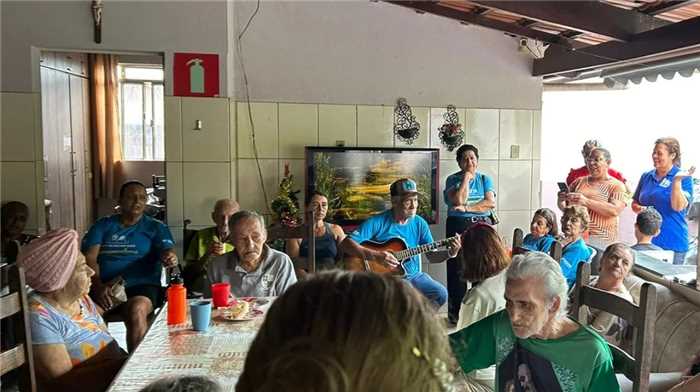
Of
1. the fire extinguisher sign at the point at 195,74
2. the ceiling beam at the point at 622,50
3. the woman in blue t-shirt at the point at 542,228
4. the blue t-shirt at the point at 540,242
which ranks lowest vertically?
the blue t-shirt at the point at 540,242

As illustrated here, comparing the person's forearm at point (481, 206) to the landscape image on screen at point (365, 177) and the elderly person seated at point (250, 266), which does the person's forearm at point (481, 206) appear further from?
the elderly person seated at point (250, 266)

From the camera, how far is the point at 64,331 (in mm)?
1883

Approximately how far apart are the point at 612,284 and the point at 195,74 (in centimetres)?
280

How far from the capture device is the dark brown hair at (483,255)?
228 centimetres

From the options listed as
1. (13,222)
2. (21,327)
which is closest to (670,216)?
(21,327)

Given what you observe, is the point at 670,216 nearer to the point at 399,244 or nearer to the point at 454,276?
the point at 454,276

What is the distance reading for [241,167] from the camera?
14.6ft

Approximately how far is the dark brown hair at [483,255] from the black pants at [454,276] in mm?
1877

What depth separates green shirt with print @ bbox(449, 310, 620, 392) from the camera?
56.7 inches

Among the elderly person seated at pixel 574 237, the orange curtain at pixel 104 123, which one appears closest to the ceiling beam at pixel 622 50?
the elderly person seated at pixel 574 237

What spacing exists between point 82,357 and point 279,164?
9.00 feet

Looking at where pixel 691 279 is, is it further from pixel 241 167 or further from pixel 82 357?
pixel 241 167

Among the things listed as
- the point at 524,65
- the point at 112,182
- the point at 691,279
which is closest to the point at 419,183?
the point at 524,65

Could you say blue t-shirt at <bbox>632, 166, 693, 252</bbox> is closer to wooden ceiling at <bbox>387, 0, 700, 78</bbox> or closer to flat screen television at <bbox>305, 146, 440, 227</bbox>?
wooden ceiling at <bbox>387, 0, 700, 78</bbox>
